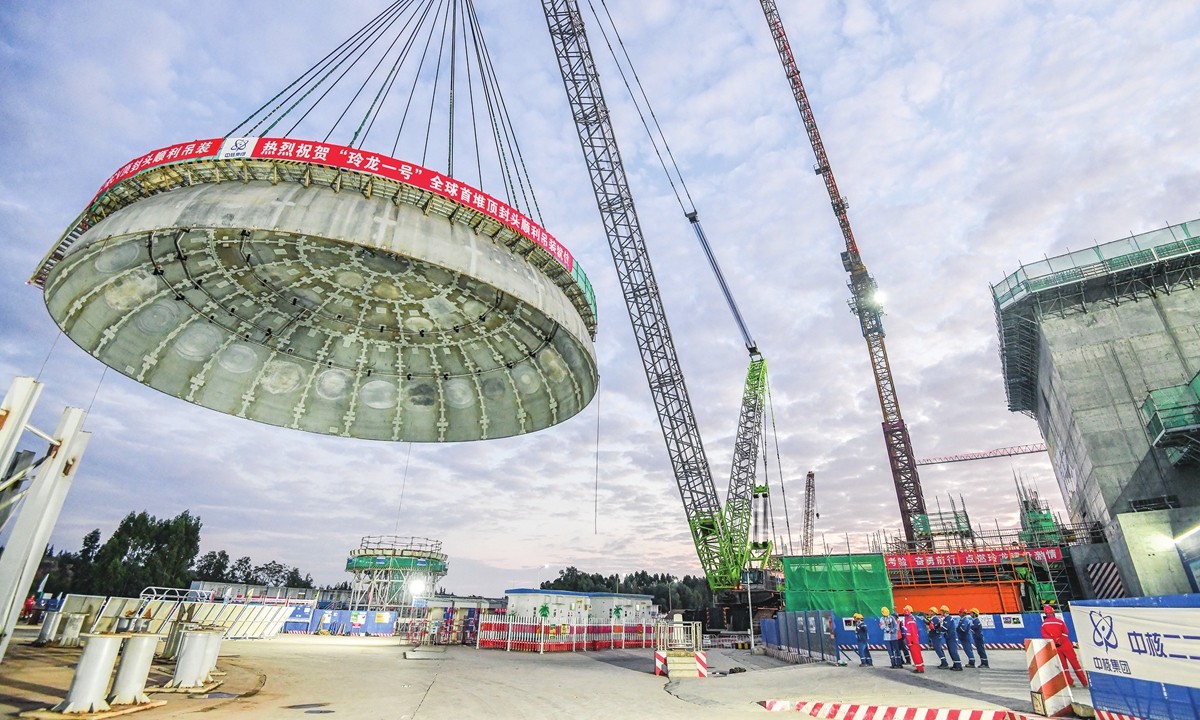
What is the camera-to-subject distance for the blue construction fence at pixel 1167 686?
6.82 m

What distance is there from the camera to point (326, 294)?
1230 centimetres

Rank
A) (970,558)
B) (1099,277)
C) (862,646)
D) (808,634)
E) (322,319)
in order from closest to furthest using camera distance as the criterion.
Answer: (322,319)
(862,646)
(808,634)
(1099,277)
(970,558)

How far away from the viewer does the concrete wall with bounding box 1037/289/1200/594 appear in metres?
26.4

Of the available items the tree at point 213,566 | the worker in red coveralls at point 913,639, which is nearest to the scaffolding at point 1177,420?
the worker in red coveralls at point 913,639

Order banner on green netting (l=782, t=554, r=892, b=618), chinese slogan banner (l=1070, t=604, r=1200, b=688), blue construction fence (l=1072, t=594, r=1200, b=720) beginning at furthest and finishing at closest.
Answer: banner on green netting (l=782, t=554, r=892, b=618), chinese slogan banner (l=1070, t=604, r=1200, b=688), blue construction fence (l=1072, t=594, r=1200, b=720)

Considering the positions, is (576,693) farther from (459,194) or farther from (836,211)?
(836,211)

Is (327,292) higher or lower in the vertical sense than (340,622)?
higher

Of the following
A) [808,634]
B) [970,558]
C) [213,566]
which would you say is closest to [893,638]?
[808,634]

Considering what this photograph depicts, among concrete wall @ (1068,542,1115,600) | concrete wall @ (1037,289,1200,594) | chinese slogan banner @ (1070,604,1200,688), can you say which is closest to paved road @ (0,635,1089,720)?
chinese slogan banner @ (1070,604,1200,688)

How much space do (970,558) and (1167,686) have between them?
35.2 metres

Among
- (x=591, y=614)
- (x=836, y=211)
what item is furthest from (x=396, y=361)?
(x=836, y=211)

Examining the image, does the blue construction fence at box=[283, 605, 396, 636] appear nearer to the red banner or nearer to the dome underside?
the dome underside

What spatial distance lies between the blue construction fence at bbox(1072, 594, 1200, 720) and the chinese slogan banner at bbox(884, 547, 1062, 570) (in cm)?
3215

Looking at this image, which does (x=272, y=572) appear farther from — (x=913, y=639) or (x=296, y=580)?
(x=913, y=639)
